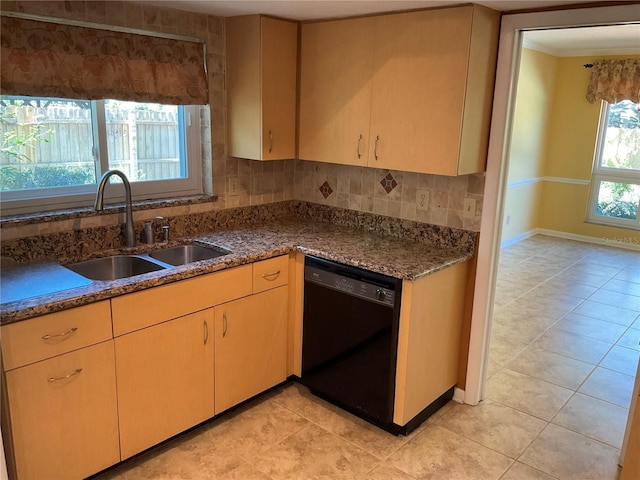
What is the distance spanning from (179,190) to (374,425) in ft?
5.67

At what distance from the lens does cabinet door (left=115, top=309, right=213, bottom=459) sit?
7.18ft

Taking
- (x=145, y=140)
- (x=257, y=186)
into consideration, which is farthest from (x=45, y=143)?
(x=257, y=186)

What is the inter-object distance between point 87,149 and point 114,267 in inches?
24.5

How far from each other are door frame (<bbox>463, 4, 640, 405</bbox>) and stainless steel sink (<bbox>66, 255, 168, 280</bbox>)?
1668 millimetres

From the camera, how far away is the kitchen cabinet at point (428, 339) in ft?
7.99

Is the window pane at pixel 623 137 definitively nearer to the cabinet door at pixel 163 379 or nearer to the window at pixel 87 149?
the window at pixel 87 149

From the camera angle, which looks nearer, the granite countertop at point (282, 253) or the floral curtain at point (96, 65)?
the granite countertop at point (282, 253)

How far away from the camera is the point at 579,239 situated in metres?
6.85

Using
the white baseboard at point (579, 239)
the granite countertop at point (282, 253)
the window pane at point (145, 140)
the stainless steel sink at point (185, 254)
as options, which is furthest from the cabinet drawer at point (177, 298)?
the white baseboard at point (579, 239)

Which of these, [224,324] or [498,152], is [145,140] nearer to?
[224,324]

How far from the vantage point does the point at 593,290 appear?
4.84 m

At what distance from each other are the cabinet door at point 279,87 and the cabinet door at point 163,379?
110cm

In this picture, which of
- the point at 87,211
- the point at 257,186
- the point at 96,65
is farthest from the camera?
the point at 257,186

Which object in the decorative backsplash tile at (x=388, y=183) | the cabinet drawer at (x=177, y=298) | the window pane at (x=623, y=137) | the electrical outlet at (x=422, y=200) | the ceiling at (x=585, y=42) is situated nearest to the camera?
the cabinet drawer at (x=177, y=298)
